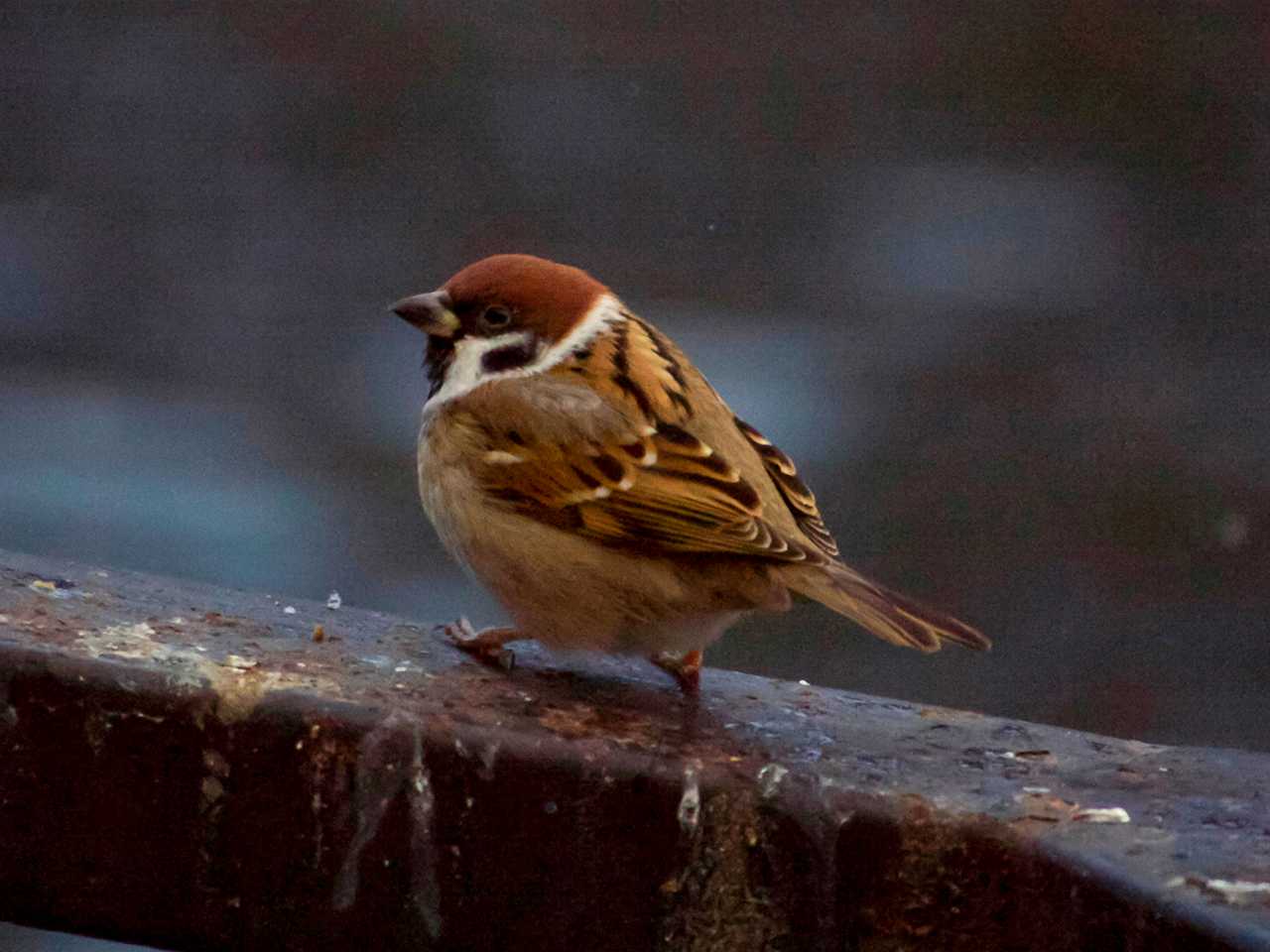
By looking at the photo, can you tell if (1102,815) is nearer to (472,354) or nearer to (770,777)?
(770,777)

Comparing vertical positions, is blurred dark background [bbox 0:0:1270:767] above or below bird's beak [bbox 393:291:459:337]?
above

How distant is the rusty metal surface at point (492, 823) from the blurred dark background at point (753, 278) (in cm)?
274

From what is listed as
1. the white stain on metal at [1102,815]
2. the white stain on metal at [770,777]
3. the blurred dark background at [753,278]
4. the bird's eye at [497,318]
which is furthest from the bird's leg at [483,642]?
the blurred dark background at [753,278]

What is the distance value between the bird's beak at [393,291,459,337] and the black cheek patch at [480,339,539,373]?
0.07 m

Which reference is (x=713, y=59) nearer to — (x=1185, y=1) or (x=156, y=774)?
(x=1185, y=1)

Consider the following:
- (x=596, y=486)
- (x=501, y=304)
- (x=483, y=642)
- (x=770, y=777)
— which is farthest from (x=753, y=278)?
(x=770, y=777)

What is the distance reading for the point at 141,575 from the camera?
3.55m

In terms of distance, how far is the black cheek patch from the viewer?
3734 mm

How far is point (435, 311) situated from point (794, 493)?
23.9 inches

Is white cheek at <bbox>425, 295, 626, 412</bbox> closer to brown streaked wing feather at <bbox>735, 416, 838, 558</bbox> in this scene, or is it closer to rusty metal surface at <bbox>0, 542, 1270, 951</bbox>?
brown streaked wing feather at <bbox>735, 416, 838, 558</bbox>

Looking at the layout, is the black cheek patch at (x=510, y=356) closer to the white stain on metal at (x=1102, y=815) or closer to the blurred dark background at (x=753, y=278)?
the white stain on metal at (x=1102, y=815)

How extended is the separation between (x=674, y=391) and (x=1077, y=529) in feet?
10.2

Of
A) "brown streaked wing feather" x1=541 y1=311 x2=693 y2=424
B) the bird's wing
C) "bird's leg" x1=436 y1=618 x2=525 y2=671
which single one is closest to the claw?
"bird's leg" x1=436 y1=618 x2=525 y2=671

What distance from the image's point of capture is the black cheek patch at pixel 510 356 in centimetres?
373
